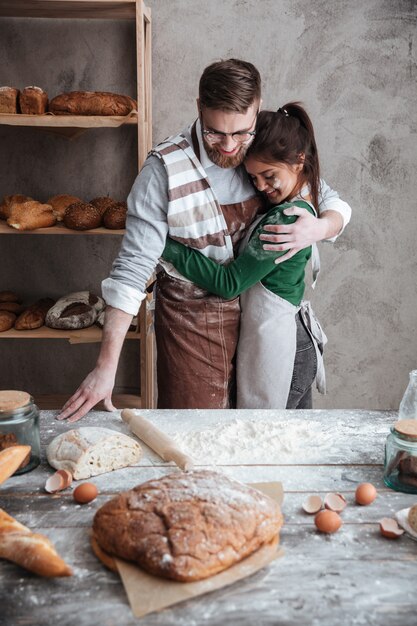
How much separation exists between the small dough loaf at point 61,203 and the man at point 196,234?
3.23ft

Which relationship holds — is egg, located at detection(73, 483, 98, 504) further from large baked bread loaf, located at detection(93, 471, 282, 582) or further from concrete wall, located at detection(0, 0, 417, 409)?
concrete wall, located at detection(0, 0, 417, 409)

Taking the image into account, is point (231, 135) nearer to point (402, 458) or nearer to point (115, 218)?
point (402, 458)

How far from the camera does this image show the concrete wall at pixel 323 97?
2.88 metres

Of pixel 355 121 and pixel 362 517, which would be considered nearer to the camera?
pixel 362 517

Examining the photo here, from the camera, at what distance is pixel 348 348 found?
10.6 ft

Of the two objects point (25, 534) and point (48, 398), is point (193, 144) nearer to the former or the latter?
point (25, 534)

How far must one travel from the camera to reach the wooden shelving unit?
8.43 feet

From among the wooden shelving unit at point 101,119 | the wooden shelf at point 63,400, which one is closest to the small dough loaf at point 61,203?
the wooden shelving unit at point 101,119

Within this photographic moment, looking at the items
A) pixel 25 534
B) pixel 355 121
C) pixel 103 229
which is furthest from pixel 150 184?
pixel 355 121

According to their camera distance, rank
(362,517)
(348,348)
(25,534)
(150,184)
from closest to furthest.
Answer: (25,534), (362,517), (150,184), (348,348)

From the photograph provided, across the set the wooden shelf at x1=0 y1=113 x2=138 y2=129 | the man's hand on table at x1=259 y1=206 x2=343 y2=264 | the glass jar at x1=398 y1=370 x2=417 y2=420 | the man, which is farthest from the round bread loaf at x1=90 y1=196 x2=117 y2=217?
the glass jar at x1=398 y1=370 x2=417 y2=420

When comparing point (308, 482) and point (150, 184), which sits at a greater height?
point (150, 184)

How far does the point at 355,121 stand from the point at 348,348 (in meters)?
1.11

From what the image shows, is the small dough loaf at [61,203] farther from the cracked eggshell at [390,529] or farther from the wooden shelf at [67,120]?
the cracked eggshell at [390,529]
